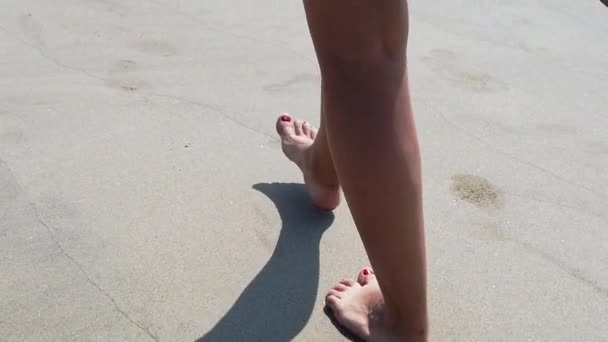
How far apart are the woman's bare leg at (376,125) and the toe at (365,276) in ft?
0.97

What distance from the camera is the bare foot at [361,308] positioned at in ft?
4.22

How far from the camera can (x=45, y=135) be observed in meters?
1.90

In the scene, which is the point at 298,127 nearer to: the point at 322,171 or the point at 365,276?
the point at 322,171

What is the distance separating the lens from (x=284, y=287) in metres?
1.44

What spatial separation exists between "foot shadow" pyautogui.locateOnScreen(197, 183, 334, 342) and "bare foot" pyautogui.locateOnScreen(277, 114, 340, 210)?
6 cm

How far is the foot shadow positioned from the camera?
1318mm

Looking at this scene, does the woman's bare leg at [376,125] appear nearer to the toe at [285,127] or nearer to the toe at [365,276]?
the toe at [365,276]

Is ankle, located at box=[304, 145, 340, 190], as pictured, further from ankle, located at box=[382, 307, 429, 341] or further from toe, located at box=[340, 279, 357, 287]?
ankle, located at box=[382, 307, 429, 341]

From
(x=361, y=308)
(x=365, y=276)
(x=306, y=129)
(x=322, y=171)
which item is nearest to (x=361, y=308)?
(x=361, y=308)

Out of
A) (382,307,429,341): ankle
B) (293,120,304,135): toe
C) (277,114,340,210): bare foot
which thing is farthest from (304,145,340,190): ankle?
(382,307,429,341): ankle

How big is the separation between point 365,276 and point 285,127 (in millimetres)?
574

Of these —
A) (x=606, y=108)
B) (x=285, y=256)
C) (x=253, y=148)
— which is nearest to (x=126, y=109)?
(x=253, y=148)

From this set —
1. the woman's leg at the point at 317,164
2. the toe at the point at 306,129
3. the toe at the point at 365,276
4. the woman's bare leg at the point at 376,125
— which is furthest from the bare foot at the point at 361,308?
the toe at the point at 306,129

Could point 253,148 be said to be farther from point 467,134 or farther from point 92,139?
point 467,134
